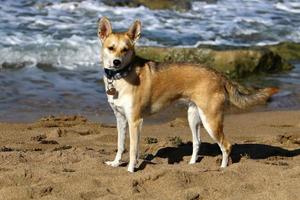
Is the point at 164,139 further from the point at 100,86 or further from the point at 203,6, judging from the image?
the point at 203,6

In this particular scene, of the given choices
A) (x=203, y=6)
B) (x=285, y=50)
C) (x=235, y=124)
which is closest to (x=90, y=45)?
(x=285, y=50)

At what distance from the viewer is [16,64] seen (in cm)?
1295

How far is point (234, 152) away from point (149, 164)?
133cm

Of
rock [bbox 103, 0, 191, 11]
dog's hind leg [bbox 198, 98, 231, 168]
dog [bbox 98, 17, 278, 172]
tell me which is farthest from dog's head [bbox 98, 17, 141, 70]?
rock [bbox 103, 0, 191, 11]

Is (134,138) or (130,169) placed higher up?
(134,138)

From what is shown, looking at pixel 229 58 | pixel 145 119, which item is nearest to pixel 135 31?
pixel 145 119

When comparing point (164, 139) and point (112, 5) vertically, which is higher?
point (164, 139)

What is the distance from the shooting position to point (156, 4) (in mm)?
22797

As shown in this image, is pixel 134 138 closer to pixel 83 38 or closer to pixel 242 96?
pixel 242 96

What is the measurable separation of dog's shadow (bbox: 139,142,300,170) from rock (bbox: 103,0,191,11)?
14.8m

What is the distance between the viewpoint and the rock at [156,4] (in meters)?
22.5

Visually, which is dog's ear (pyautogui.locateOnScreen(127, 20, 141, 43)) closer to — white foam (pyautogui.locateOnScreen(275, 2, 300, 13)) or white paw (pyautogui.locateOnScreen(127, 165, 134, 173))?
white paw (pyautogui.locateOnScreen(127, 165, 134, 173))

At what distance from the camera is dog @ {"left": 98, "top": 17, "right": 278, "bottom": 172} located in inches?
254

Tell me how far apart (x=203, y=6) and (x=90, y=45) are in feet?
29.9
